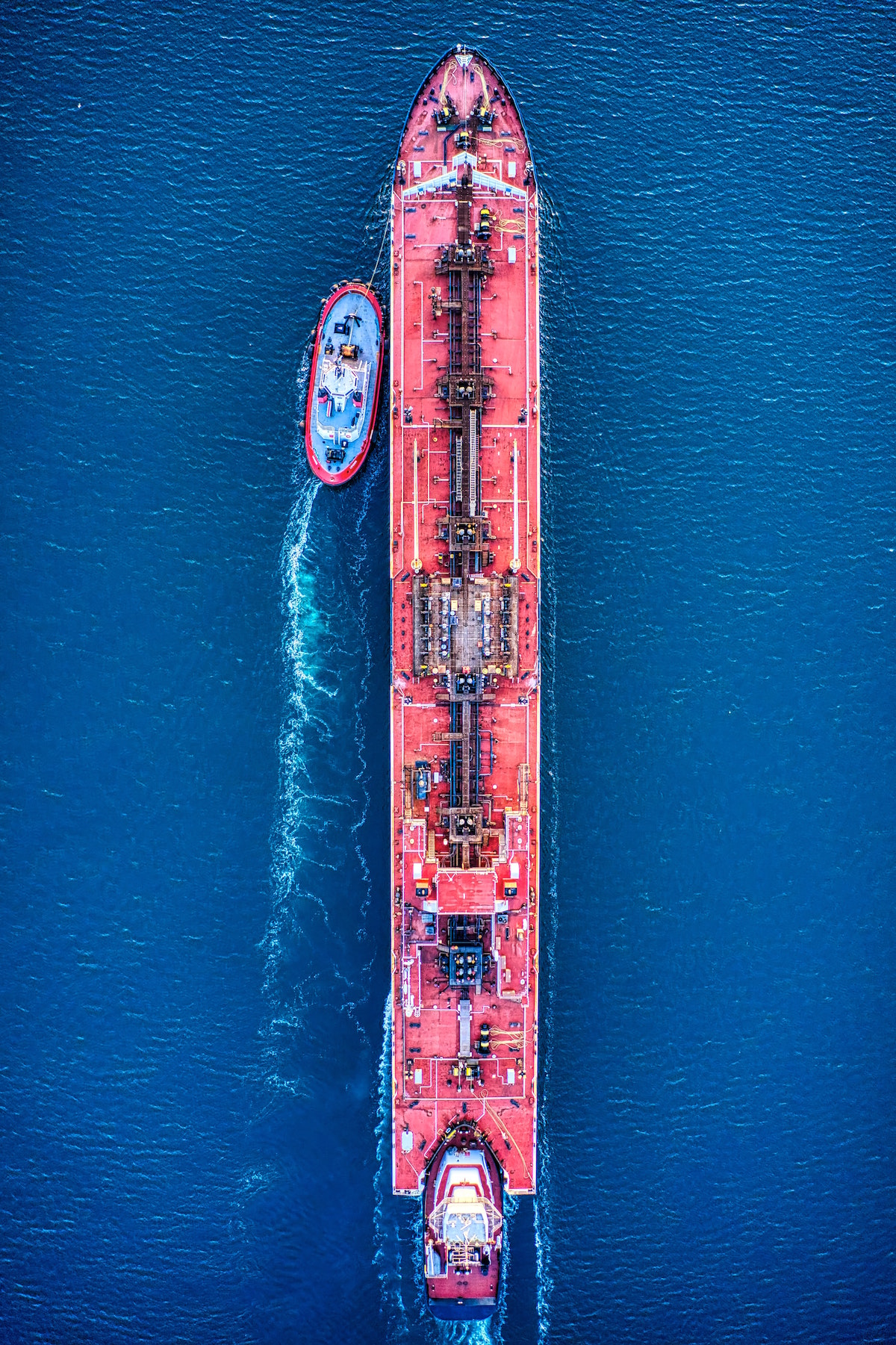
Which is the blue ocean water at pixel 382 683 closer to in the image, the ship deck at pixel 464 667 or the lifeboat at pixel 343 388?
the lifeboat at pixel 343 388

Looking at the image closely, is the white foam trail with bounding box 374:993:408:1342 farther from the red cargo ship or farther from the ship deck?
the red cargo ship

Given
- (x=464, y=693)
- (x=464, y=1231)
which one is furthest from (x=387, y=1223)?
(x=464, y=693)

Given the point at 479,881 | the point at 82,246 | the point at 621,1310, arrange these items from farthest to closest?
1. the point at 82,246
2. the point at 621,1310
3. the point at 479,881

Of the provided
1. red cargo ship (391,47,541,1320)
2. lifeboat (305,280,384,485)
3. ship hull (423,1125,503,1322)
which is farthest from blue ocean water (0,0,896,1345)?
red cargo ship (391,47,541,1320)

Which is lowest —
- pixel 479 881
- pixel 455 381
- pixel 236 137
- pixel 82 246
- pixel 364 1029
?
pixel 364 1029

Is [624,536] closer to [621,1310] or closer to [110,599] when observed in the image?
[110,599]

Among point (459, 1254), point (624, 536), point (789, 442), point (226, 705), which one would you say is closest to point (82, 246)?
point (226, 705)
